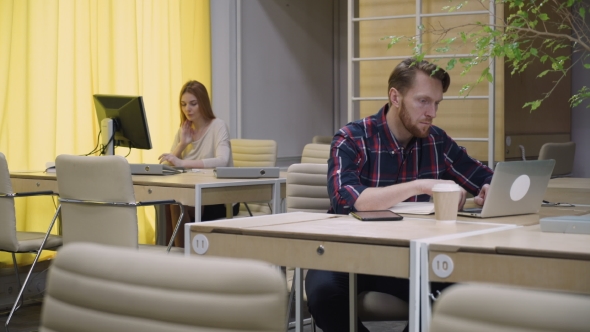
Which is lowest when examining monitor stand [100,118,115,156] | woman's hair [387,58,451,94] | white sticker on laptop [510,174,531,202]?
white sticker on laptop [510,174,531,202]

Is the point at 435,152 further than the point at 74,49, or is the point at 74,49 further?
the point at 74,49

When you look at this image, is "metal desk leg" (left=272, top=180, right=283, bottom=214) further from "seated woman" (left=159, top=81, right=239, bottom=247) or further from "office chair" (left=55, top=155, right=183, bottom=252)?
"seated woman" (left=159, top=81, right=239, bottom=247)

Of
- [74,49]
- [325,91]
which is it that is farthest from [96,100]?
[325,91]

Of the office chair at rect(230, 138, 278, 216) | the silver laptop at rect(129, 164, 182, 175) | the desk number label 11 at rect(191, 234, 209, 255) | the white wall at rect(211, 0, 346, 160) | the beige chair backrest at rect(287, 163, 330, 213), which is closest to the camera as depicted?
the desk number label 11 at rect(191, 234, 209, 255)

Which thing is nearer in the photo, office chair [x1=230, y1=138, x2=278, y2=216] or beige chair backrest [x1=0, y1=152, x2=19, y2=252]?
beige chair backrest [x1=0, y1=152, x2=19, y2=252]

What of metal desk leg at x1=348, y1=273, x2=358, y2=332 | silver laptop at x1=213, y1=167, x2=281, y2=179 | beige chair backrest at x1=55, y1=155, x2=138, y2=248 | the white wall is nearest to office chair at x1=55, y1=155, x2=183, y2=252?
beige chair backrest at x1=55, y1=155, x2=138, y2=248

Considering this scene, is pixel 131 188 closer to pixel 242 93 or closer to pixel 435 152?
pixel 435 152

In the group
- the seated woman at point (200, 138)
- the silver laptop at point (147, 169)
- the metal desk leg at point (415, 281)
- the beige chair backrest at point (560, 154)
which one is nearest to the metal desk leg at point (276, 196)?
the silver laptop at point (147, 169)

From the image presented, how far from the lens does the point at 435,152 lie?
3047 mm

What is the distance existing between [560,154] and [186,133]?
8.02ft

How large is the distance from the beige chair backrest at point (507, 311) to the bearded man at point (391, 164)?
65.5 inches

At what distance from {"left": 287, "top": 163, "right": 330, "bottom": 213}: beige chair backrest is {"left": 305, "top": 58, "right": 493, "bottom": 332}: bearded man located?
53 centimetres

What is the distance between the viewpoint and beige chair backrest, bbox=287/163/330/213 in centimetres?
345

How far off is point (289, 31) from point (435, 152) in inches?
194
